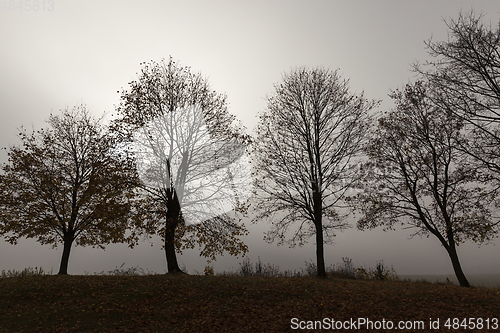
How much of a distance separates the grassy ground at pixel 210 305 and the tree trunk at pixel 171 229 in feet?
8.59

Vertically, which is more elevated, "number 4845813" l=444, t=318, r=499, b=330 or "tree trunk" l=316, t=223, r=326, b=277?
"tree trunk" l=316, t=223, r=326, b=277

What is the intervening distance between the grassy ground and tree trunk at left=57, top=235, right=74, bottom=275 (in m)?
5.48

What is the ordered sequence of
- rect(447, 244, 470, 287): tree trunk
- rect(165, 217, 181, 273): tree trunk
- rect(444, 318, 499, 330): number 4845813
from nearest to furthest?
rect(444, 318, 499, 330): number 4845813 < rect(447, 244, 470, 287): tree trunk < rect(165, 217, 181, 273): tree trunk

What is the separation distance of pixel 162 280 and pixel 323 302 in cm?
726

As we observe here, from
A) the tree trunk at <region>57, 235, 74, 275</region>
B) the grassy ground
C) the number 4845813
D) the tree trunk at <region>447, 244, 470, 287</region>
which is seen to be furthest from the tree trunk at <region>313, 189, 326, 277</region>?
the tree trunk at <region>57, 235, 74, 275</region>

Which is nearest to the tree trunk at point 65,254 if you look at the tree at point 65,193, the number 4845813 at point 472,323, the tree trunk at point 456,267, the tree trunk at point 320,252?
the tree at point 65,193

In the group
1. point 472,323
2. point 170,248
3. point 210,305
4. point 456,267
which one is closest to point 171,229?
point 170,248

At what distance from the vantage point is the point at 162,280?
12.9m

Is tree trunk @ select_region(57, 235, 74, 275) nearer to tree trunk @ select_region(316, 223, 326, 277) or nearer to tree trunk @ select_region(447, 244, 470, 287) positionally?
tree trunk @ select_region(316, 223, 326, 277)

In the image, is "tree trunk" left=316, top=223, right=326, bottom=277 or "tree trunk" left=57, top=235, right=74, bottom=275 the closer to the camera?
"tree trunk" left=316, top=223, right=326, bottom=277

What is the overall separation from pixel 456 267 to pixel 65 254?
23.6 m

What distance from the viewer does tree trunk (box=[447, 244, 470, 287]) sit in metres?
14.5

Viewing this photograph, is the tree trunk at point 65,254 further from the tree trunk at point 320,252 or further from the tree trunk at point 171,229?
the tree trunk at point 320,252

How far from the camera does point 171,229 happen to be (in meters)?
15.8
